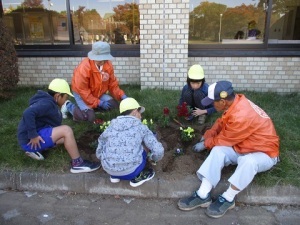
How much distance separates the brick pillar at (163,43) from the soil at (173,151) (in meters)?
1.70

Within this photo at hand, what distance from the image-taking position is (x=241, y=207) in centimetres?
283

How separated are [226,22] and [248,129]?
13.6 ft

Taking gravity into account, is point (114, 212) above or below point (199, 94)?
below

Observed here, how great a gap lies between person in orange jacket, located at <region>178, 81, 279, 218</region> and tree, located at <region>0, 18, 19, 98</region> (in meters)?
3.79

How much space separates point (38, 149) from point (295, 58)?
16.1 ft

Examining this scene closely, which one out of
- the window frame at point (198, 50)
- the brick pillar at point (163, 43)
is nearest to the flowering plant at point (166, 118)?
the brick pillar at point (163, 43)

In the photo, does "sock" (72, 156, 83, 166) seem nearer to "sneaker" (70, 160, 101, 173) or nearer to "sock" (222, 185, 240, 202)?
"sneaker" (70, 160, 101, 173)

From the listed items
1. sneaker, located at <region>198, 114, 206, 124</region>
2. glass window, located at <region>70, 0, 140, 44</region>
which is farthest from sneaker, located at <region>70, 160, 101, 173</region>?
glass window, located at <region>70, 0, 140, 44</region>

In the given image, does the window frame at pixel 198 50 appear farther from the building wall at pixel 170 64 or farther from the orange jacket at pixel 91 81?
the orange jacket at pixel 91 81

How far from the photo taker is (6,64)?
5008 mm

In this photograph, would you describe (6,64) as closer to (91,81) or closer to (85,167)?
(91,81)

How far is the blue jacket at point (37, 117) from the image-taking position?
2.84m

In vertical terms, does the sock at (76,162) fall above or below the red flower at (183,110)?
below

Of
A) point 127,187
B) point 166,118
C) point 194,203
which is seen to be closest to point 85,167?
point 127,187
